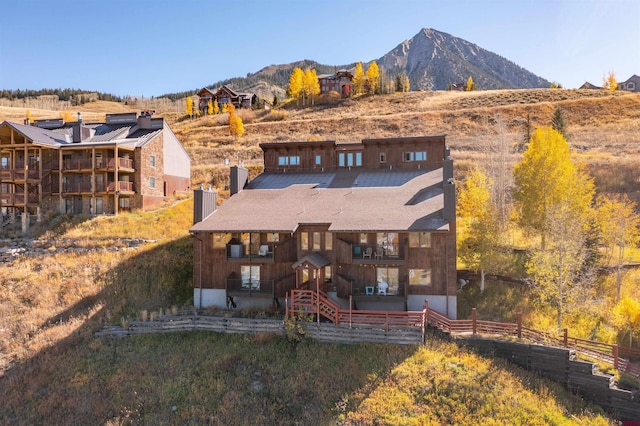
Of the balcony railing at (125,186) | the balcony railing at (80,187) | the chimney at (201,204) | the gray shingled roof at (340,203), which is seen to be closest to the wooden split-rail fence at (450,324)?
the gray shingled roof at (340,203)

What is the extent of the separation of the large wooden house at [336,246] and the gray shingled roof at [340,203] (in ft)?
0.23

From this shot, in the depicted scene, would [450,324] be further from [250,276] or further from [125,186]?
[125,186]

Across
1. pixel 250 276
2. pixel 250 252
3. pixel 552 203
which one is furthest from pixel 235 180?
pixel 552 203

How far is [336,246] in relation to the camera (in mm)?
23000

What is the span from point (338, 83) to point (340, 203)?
9386 centimetres

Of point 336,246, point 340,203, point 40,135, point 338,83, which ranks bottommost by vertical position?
point 336,246

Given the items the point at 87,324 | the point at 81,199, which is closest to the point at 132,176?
the point at 81,199

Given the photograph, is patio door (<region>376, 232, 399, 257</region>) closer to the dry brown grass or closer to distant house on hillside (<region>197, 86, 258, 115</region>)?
the dry brown grass

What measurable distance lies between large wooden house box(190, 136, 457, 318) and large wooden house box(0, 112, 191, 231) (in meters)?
15.8

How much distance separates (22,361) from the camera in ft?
67.1

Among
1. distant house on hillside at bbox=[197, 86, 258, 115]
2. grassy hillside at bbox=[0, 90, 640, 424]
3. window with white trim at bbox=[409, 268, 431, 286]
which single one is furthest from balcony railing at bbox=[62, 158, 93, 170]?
distant house on hillside at bbox=[197, 86, 258, 115]

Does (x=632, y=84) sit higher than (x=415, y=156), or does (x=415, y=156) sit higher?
(x=632, y=84)

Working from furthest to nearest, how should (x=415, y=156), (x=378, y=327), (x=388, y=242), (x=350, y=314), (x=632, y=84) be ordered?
(x=632, y=84)
(x=415, y=156)
(x=388, y=242)
(x=350, y=314)
(x=378, y=327)

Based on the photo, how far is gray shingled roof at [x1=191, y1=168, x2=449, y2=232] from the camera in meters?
22.1
